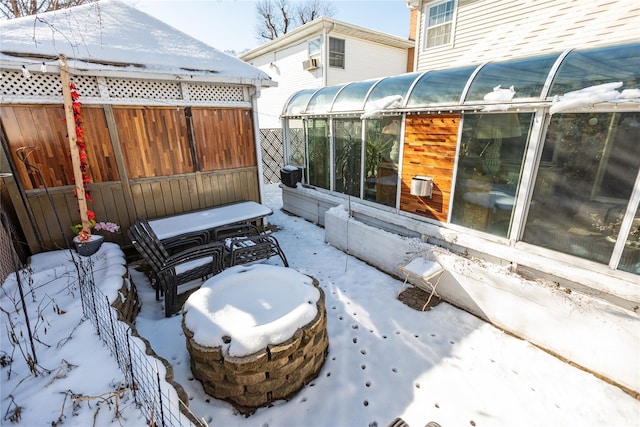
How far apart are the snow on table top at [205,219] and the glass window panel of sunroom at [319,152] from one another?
5.76ft

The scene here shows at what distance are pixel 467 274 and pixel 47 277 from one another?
5105mm

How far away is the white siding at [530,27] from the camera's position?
518cm

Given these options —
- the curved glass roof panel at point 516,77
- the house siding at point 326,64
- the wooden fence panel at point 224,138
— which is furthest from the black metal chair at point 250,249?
the house siding at point 326,64

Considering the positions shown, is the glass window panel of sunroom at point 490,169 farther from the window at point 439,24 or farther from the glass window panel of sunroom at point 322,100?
the window at point 439,24

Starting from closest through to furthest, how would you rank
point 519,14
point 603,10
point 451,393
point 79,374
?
point 79,374, point 451,393, point 603,10, point 519,14

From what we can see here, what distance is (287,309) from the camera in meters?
2.63

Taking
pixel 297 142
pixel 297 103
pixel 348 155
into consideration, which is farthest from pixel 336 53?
pixel 348 155

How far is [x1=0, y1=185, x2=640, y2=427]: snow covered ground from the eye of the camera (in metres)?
1.84

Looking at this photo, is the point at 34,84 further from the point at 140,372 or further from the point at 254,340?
the point at 254,340

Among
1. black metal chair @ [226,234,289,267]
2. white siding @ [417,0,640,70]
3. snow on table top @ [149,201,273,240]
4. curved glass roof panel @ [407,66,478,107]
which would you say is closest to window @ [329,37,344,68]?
white siding @ [417,0,640,70]

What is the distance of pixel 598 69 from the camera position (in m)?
2.76

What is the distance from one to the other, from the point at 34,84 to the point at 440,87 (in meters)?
5.59

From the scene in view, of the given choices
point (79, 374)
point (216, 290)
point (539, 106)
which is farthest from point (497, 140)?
point (79, 374)

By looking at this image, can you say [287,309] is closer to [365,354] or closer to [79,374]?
[365,354]
